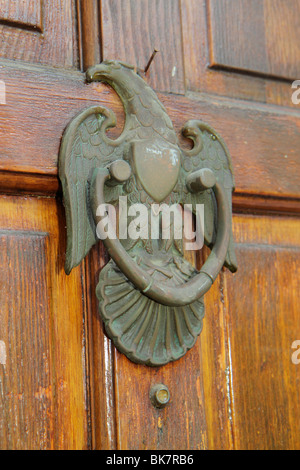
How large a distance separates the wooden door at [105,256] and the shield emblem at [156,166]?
0.04 metres

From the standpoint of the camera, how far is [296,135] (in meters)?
0.68

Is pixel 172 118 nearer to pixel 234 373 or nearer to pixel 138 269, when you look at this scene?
pixel 138 269

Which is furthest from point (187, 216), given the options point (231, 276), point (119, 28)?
point (119, 28)

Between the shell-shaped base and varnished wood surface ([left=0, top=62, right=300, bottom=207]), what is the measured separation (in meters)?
0.11

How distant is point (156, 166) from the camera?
557mm

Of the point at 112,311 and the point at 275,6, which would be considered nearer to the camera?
the point at 112,311

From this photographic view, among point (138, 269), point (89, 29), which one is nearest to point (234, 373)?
point (138, 269)

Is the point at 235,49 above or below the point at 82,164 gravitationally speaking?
above

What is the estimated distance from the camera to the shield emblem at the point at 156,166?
55 centimetres

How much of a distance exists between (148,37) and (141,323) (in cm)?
30

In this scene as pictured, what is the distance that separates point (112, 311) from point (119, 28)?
11.4 inches
